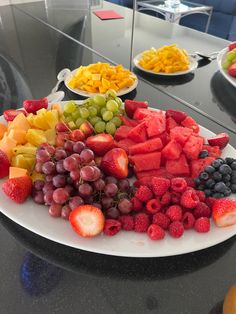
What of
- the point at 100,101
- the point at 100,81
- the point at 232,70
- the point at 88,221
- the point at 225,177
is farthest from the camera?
the point at 232,70

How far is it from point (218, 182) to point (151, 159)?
166mm

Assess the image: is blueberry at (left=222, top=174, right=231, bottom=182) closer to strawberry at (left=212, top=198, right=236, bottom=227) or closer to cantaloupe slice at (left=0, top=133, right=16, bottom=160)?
strawberry at (left=212, top=198, right=236, bottom=227)

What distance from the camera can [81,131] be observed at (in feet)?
2.50

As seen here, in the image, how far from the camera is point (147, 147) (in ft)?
2.39

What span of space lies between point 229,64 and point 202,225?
3.14ft

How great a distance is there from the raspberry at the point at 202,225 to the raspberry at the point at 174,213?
37 millimetres

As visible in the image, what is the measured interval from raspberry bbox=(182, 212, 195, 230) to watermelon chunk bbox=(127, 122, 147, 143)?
0.25m

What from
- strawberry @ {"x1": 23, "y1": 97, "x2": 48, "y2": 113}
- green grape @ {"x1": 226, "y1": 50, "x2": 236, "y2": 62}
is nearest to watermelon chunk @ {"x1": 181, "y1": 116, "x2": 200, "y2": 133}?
strawberry @ {"x1": 23, "y1": 97, "x2": 48, "y2": 113}

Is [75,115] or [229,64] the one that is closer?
[75,115]

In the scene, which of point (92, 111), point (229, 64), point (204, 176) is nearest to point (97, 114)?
point (92, 111)

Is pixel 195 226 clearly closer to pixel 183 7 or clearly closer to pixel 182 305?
pixel 182 305

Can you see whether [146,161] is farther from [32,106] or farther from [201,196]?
[32,106]

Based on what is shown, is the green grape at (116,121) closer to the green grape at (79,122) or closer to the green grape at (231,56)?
the green grape at (79,122)

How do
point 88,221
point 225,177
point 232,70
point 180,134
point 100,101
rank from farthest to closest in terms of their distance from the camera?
point 232,70
point 100,101
point 180,134
point 225,177
point 88,221
